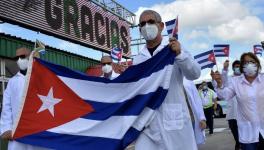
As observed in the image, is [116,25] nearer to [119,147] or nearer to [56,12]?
[56,12]

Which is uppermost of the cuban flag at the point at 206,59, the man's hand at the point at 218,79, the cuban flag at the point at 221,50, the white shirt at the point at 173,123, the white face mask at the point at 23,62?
the cuban flag at the point at 221,50

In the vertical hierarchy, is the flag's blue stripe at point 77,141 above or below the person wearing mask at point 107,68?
below

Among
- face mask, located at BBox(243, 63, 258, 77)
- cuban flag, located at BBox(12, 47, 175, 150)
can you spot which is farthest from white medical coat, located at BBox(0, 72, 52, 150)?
face mask, located at BBox(243, 63, 258, 77)

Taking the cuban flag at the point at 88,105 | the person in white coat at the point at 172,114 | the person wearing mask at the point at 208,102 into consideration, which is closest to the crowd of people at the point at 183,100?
the person in white coat at the point at 172,114

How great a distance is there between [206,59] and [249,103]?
2212 mm

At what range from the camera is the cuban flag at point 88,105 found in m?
4.80

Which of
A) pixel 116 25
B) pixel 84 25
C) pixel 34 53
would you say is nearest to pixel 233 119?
pixel 34 53

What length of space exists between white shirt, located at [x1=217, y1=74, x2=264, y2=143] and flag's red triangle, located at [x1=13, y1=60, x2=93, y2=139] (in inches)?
92.3

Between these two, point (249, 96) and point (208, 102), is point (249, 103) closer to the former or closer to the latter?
point (249, 96)

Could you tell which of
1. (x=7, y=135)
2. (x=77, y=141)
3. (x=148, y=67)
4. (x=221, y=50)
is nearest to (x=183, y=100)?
(x=148, y=67)

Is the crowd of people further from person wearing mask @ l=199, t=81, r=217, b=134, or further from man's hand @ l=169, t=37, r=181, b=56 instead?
person wearing mask @ l=199, t=81, r=217, b=134

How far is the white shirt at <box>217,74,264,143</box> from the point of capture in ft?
22.2

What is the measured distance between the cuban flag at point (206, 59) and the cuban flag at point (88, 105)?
11.4ft

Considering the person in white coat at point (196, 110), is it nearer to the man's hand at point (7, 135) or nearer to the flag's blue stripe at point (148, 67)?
the flag's blue stripe at point (148, 67)
